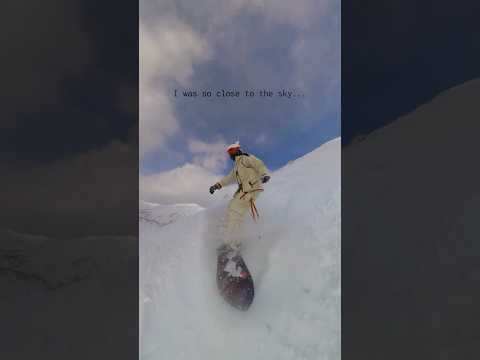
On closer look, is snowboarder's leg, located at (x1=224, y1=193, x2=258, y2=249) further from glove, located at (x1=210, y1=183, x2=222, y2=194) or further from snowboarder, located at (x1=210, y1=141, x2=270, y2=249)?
glove, located at (x1=210, y1=183, x2=222, y2=194)

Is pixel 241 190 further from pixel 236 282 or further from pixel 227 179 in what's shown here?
pixel 236 282

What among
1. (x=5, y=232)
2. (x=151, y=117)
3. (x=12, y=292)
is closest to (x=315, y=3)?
(x=151, y=117)

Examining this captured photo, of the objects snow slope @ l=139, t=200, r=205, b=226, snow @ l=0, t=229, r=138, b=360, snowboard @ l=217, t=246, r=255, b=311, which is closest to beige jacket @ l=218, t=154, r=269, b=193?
snow slope @ l=139, t=200, r=205, b=226

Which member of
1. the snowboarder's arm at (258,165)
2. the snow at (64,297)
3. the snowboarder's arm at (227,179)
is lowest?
the snow at (64,297)

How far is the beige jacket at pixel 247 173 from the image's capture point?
9.74ft

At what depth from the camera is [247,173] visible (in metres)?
2.98

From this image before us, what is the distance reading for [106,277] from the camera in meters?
2.90

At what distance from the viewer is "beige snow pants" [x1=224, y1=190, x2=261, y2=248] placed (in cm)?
299

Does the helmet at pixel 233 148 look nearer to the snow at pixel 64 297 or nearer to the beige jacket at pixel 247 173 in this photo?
the beige jacket at pixel 247 173

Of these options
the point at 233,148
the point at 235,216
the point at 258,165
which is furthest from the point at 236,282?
the point at 233,148

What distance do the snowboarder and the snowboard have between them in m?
0.16

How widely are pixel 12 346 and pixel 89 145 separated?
1907 mm

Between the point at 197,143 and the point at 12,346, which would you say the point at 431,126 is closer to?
the point at 197,143

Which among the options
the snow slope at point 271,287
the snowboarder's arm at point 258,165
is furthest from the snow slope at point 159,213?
the snowboarder's arm at point 258,165
